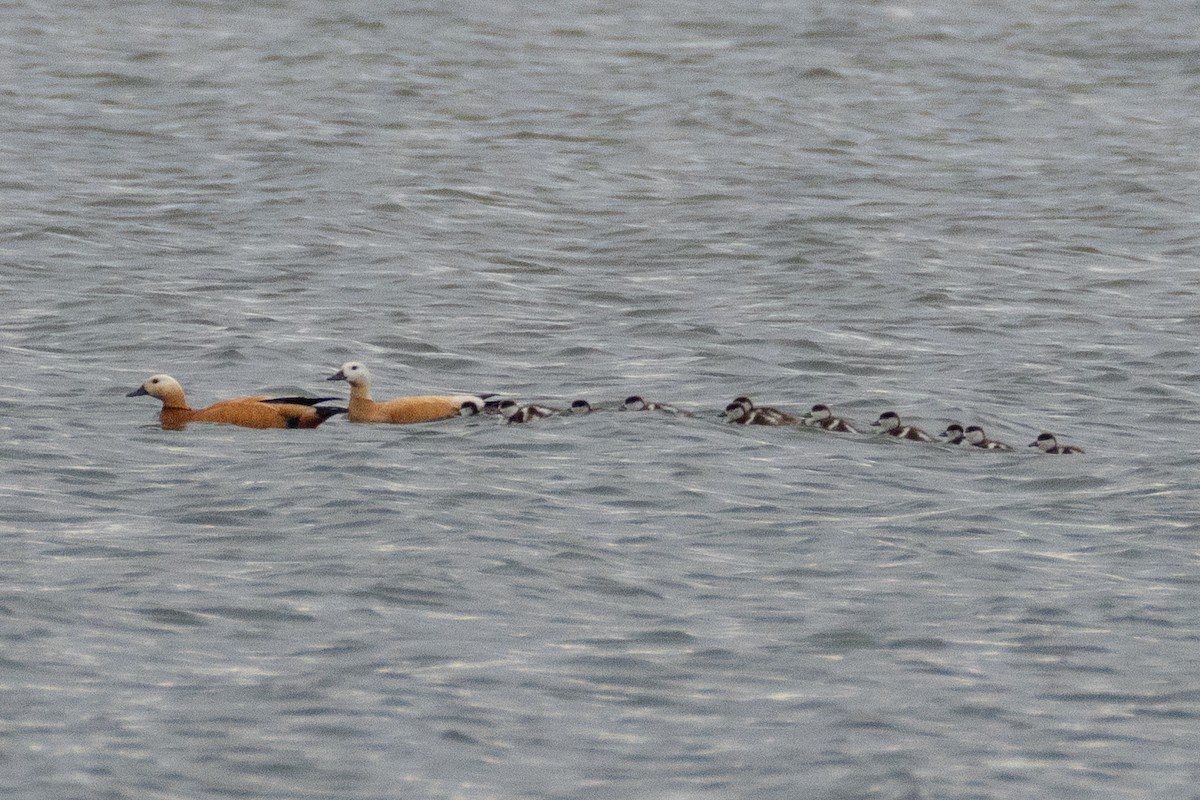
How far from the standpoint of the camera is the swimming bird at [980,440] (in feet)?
51.3

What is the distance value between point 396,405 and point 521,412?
105 cm

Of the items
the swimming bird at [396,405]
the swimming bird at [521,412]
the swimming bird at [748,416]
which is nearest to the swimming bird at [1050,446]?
the swimming bird at [748,416]

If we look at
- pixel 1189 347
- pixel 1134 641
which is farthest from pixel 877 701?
pixel 1189 347

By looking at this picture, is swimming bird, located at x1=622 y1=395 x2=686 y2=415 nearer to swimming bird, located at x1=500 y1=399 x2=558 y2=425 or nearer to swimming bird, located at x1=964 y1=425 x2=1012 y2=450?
swimming bird, located at x1=500 y1=399 x2=558 y2=425

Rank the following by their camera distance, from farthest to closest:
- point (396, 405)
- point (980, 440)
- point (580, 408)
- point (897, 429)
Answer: point (396, 405) < point (580, 408) < point (897, 429) < point (980, 440)

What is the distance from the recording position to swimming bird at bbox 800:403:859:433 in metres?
16.1

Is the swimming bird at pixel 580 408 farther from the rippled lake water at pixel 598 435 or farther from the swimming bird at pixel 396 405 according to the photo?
the swimming bird at pixel 396 405

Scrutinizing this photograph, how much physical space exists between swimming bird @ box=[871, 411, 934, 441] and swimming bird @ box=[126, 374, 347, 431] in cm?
428

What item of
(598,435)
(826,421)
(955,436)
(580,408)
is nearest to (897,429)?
(955,436)

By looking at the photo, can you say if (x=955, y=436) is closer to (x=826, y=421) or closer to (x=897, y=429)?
(x=897, y=429)

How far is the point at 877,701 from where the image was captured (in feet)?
33.4

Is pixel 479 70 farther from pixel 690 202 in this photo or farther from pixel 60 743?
pixel 60 743

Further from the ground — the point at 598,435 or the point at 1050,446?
the point at 1050,446

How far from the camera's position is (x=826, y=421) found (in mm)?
16188
